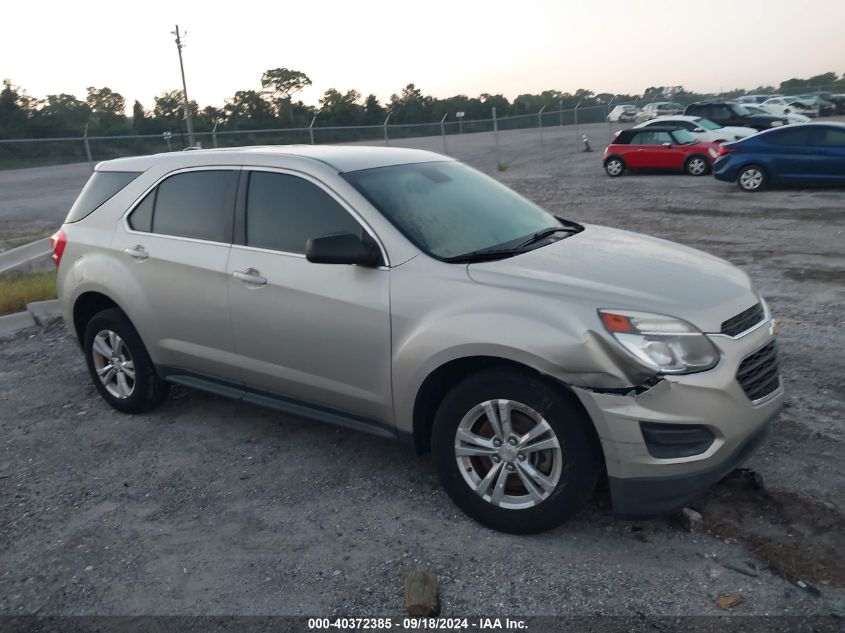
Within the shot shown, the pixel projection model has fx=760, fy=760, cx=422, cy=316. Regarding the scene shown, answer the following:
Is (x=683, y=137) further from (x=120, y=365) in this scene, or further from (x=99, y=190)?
(x=120, y=365)

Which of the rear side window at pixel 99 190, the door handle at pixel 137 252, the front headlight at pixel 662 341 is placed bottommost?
the front headlight at pixel 662 341

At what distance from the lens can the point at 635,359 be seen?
326cm

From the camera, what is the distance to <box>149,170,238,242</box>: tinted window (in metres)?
4.73

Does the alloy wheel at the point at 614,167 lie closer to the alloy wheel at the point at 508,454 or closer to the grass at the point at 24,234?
the grass at the point at 24,234

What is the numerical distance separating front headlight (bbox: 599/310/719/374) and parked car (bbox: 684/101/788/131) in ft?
85.0

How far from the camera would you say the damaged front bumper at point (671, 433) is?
324cm

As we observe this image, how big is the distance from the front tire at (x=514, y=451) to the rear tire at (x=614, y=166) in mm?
19150

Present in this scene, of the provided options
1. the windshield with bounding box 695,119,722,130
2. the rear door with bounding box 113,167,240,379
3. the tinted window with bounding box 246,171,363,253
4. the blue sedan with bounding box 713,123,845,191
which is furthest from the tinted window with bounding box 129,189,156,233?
the windshield with bounding box 695,119,722,130

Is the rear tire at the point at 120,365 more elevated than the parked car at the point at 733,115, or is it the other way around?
the parked car at the point at 733,115

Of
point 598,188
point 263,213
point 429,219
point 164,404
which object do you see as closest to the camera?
point 429,219

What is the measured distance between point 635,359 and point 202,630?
2138mm

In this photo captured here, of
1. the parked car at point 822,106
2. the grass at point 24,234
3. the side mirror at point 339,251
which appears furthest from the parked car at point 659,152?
the parked car at point 822,106

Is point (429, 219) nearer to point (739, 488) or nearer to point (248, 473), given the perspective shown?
point (248, 473)

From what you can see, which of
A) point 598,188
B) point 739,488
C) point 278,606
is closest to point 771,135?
point 598,188
